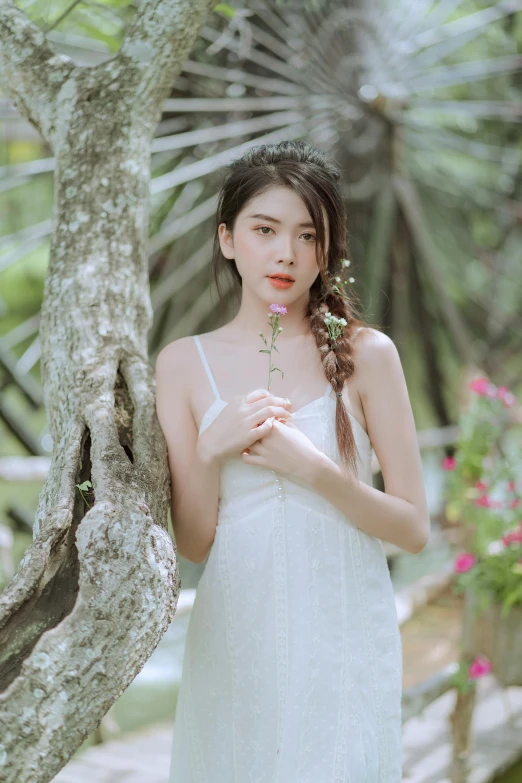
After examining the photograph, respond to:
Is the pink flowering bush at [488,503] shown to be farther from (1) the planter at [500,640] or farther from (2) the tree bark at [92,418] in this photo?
(2) the tree bark at [92,418]

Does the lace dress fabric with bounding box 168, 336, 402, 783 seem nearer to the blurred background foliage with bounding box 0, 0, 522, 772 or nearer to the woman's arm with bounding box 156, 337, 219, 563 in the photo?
the woman's arm with bounding box 156, 337, 219, 563

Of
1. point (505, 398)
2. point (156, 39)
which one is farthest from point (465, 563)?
point (156, 39)

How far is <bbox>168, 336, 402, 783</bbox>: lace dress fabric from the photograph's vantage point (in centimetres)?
132

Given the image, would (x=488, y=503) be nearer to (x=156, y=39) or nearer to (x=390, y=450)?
(x=390, y=450)

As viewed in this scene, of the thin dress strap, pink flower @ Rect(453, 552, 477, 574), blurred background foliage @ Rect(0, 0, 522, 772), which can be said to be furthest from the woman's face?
blurred background foliage @ Rect(0, 0, 522, 772)

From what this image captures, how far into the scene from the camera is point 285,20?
4.38 meters

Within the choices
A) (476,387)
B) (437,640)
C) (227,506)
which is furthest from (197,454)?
(437,640)

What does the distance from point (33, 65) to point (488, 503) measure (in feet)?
5.53

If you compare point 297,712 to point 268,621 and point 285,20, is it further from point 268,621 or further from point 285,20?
point 285,20

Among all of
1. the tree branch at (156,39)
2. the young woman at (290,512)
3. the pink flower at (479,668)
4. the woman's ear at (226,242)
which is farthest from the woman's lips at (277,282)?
the pink flower at (479,668)

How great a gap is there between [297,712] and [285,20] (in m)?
3.80

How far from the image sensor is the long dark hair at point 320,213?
140cm

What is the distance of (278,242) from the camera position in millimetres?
1389

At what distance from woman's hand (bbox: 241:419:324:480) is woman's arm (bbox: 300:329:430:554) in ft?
0.23
